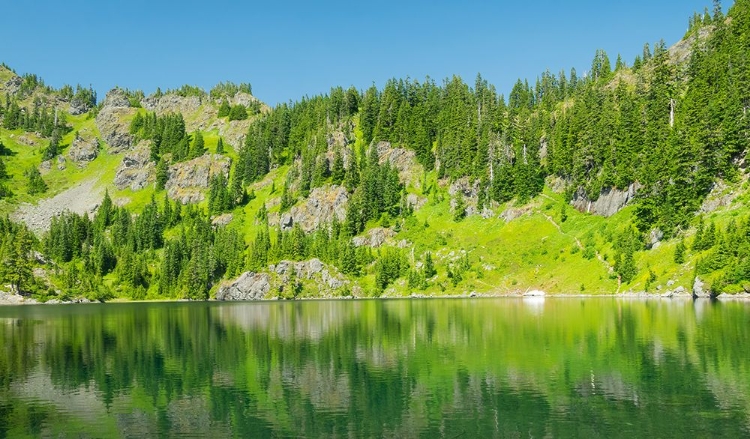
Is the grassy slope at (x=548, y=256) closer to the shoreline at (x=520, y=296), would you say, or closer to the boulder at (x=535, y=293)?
the shoreline at (x=520, y=296)

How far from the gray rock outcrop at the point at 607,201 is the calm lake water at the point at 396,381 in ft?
326

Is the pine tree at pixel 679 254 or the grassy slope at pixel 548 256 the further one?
the grassy slope at pixel 548 256

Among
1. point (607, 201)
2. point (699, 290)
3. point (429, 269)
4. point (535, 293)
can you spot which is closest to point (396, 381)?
point (699, 290)

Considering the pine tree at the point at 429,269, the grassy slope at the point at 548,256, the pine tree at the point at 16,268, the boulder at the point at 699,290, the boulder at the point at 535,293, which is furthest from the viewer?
the pine tree at the point at 16,268

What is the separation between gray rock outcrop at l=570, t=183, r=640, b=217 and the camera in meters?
170

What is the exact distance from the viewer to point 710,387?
39.1 m

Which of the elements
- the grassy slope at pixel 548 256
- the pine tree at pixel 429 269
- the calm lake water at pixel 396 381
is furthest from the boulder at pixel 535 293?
the calm lake water at pixel 396 381

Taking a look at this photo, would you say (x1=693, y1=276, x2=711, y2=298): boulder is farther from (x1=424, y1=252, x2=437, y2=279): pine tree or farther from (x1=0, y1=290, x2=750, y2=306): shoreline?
(x1=424, y1=252, x2=437, y2=279): pine tree

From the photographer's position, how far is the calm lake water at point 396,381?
107 feet

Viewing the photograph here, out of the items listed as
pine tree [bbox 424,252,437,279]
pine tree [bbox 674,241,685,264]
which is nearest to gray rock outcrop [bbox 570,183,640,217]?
pine tree [bbox 674,241,685,264]

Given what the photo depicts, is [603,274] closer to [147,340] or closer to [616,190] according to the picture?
[616,190]

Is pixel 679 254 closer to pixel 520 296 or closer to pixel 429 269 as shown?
pixel 520 296

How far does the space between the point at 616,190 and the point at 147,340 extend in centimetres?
14757

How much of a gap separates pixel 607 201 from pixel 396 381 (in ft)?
494
